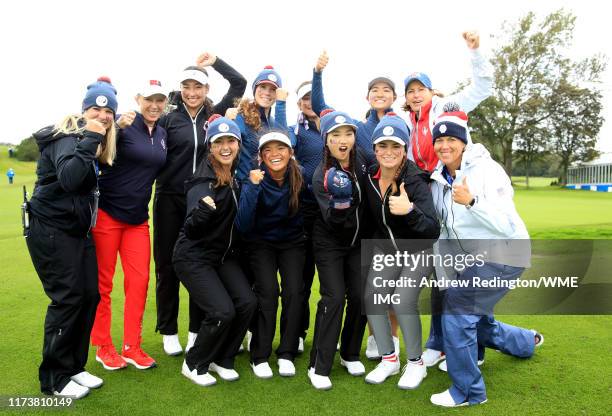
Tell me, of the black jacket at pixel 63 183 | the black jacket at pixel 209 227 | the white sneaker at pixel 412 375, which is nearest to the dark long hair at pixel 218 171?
the black jacket at pixel 209 227

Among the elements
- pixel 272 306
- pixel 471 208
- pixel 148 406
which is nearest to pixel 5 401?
pixel 148 406

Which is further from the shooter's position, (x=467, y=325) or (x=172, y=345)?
(x=172, y=345)

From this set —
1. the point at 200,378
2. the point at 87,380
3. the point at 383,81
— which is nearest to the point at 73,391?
the point at 87,380

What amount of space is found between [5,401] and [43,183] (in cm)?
159

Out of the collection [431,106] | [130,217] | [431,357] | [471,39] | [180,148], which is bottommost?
[431,357]

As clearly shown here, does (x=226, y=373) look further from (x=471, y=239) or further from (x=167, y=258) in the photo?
(x=471, y=239)

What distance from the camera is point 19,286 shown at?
269 inches

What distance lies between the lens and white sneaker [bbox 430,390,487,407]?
3.69 metres

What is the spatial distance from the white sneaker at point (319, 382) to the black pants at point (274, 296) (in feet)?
1.22

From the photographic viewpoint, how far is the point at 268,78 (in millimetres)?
4945

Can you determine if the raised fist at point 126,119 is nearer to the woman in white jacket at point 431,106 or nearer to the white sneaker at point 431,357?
the woman in white jacket at point 431,106

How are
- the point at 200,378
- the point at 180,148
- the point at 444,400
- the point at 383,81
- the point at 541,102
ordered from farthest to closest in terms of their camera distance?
the point at 541,102
the point at 383,81
the point at 180,148
the point at 200,378
the point at 444,400

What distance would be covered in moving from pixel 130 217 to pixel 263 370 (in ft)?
5.82

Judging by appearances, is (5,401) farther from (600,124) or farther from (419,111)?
(600,124)
